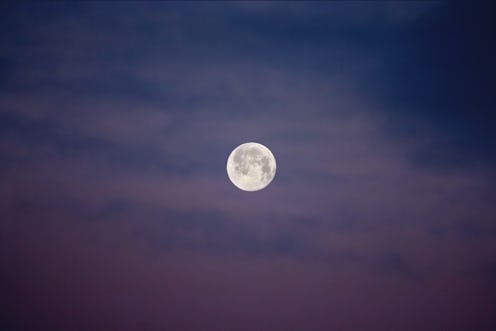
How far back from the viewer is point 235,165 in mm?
15164

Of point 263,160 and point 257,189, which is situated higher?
point 263,160

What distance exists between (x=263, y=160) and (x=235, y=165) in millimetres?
2108

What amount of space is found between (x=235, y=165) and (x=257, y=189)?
94.2 inches

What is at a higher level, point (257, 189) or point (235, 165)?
point (235, 165)

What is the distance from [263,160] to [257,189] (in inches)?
86.1

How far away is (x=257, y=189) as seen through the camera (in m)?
15.3

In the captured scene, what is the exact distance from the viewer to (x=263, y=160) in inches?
606
